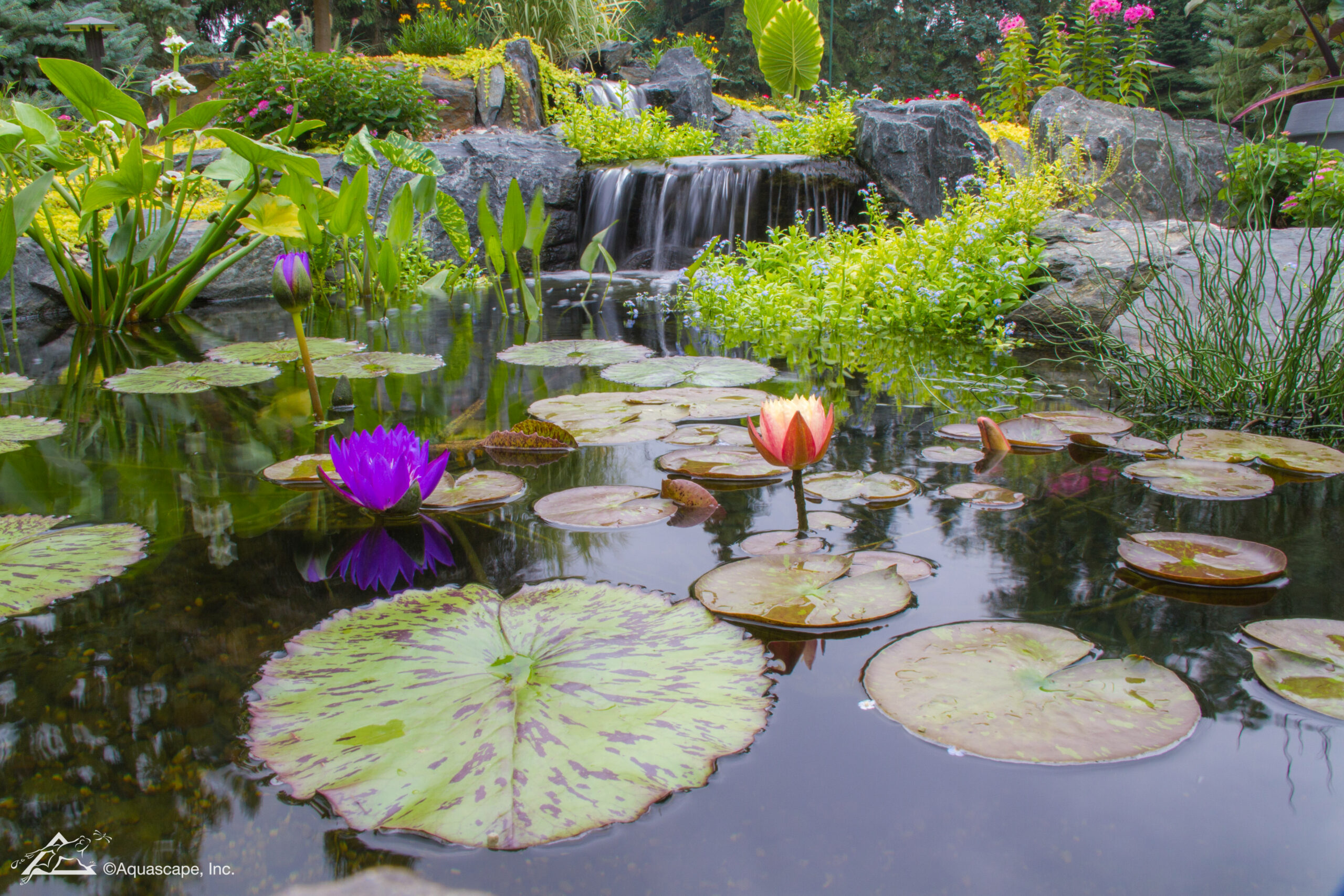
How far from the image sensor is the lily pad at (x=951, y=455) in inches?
60.6

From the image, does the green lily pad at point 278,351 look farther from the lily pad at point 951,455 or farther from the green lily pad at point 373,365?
the lily pad at point 951,455

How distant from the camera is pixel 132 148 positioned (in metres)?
2.10

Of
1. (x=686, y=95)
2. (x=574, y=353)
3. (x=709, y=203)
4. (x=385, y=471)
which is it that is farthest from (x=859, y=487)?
(x=686, y=95)

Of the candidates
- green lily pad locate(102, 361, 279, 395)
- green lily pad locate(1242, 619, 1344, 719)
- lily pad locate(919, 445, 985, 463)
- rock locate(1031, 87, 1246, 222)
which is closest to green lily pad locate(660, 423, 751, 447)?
lily pad locate(919, 445, 985, 463)

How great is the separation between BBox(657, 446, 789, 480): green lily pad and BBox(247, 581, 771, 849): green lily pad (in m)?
0.50

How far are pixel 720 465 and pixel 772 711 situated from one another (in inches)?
28.7

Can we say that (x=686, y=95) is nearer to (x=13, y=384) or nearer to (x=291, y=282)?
(x=13, y=384)

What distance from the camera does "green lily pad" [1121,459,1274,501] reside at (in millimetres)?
1332

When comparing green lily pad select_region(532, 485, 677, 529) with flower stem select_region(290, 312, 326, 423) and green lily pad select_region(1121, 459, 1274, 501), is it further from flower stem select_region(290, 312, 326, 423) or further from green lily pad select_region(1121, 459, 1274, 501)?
green lily pad select_region(1121, 459, 1274, 501)

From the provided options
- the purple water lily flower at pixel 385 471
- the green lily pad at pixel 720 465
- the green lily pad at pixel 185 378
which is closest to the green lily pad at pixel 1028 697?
the green lily pad at pixel 720 465

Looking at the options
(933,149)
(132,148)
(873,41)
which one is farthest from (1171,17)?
(132,148)

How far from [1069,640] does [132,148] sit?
245 centimetres

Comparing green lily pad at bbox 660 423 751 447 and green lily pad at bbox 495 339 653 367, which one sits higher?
green lily pad at bbox 495 339 653 367

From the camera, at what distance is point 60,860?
0.60 metres
